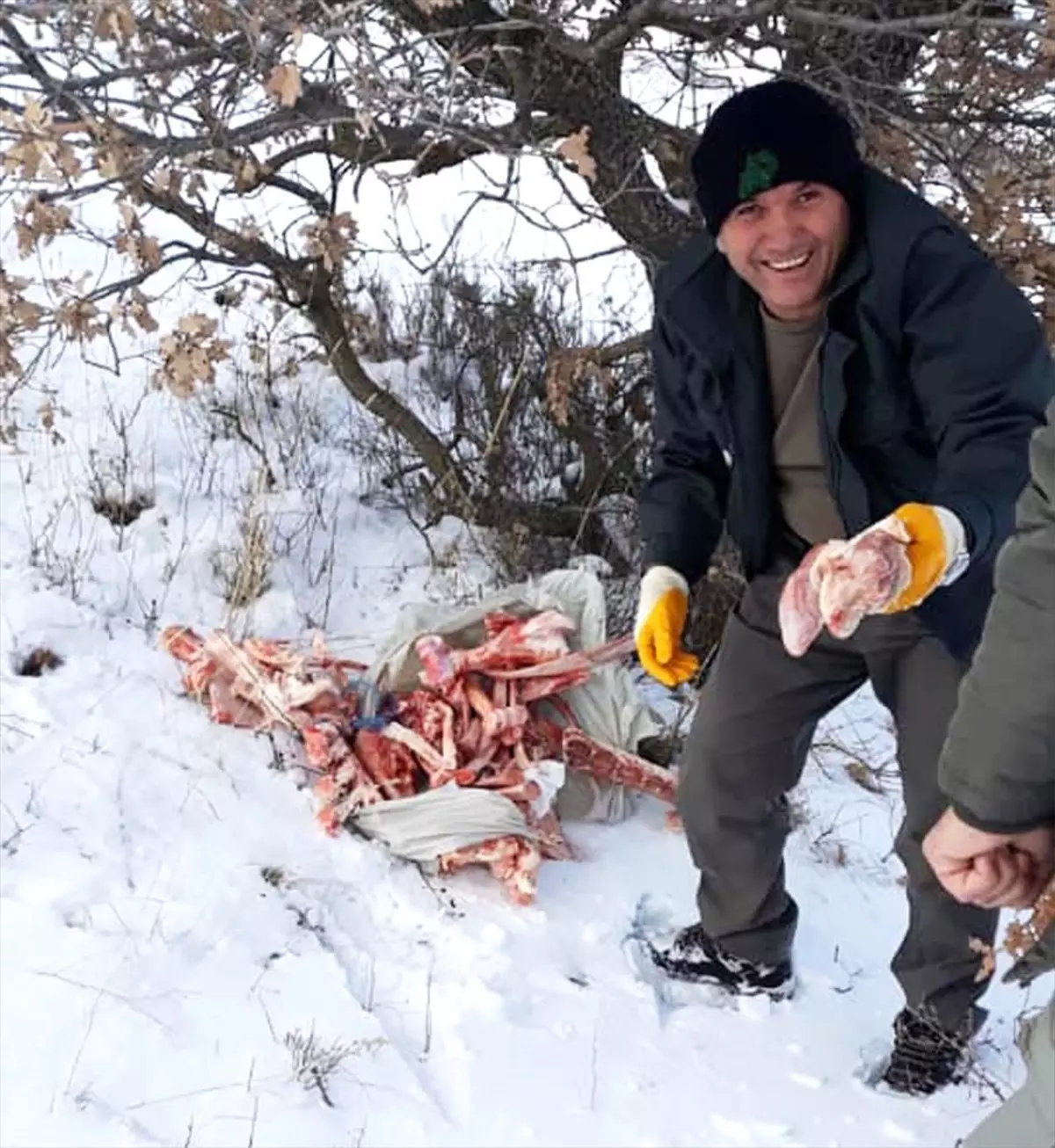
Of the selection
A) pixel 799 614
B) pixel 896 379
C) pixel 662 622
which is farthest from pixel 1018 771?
pixel 662 622

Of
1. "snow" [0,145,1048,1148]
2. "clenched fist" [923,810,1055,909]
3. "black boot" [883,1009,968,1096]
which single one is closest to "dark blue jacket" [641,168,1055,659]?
"clenched fist" [923,810,1055,909]

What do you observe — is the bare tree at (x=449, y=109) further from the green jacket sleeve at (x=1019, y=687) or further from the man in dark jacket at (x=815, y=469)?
the green jacket sleeve at (x=1019, y=687)

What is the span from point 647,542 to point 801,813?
1235 millimetres

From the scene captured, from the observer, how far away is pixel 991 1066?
8.96 feet

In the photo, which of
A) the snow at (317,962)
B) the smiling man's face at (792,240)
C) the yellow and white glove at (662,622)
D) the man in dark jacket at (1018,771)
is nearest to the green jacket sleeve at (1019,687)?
the man in dark jacket at (1018,771)

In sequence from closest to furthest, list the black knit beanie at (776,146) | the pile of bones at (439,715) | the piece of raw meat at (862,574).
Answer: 1. the piece of raw meat at (862,574)
2. the black knit beanie at (776,146)
3. the pile of bones at (439,715)

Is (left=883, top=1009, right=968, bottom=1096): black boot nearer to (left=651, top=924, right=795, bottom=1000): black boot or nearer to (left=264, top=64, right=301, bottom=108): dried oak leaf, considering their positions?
(left=651, top=924, right=795, bottom=1000): black boot

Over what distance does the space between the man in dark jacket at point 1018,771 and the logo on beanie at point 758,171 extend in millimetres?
1032

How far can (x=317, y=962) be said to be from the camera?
9.16ft

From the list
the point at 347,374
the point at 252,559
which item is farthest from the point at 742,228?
the point at 347,374

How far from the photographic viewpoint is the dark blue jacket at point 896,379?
84.9 inches

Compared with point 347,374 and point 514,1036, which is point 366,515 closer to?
point 347,374

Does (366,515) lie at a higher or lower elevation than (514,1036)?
higher

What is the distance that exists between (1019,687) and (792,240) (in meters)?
1.15
